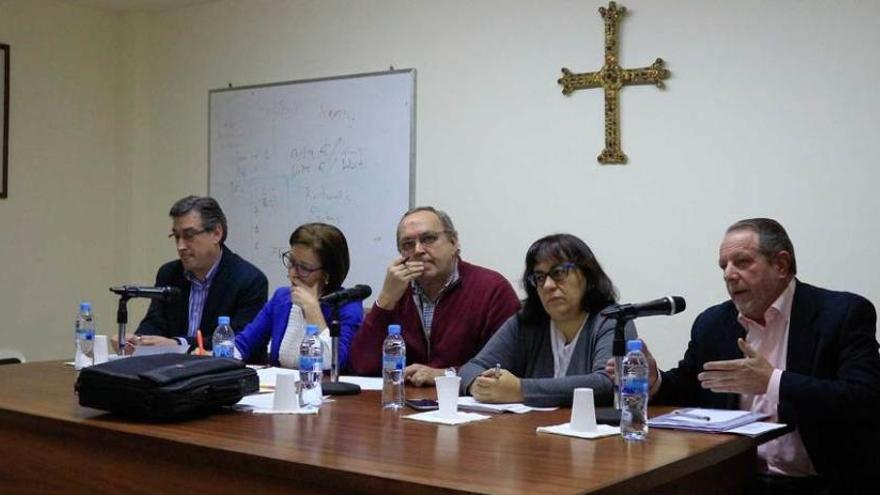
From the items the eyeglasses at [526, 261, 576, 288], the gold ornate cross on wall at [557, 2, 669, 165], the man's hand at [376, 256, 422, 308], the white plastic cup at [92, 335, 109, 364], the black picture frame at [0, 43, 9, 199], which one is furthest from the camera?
the black picture frame at [0, 43, 9, 199]

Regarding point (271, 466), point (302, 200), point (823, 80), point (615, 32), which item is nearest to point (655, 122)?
point (615, 32)

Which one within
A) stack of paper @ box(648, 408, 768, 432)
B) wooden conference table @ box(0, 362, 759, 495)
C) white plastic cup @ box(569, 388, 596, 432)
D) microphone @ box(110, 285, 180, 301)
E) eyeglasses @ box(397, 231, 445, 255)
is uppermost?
eyeglasses @ box(397, 231, 445, 255)

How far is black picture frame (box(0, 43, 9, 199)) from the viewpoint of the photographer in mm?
5207

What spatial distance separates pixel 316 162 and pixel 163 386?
9.34 feet

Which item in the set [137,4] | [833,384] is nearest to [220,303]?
[833,384]

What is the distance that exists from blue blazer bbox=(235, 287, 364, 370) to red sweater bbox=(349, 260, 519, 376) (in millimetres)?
110

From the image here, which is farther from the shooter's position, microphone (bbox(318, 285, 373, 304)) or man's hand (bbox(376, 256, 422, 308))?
man's hand (bbox(376, 256, 422, 308))

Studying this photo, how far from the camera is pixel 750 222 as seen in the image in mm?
2699

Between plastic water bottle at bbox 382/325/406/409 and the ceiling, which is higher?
the ceiling

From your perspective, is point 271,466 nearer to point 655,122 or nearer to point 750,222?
point 750,222

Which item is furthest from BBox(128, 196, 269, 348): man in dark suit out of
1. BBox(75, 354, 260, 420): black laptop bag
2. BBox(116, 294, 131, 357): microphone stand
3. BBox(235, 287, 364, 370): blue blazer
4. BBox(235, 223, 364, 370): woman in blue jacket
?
BBox(75, 354, 260, 420): black laptop bag

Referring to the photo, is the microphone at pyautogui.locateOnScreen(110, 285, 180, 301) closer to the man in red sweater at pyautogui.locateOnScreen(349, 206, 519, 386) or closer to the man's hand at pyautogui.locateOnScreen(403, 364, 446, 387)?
the man in red sweater at pyautogui.locateOnScreen(349, 206, 519, 386)

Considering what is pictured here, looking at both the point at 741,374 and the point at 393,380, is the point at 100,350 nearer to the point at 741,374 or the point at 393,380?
the point at 393,380

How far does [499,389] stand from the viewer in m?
2.60
